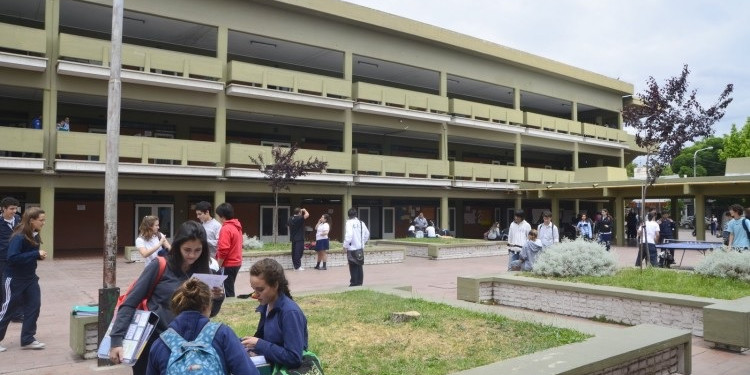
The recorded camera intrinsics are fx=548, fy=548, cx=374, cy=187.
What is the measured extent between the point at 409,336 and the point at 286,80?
1837 cm

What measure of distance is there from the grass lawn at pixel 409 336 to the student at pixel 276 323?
182 cm

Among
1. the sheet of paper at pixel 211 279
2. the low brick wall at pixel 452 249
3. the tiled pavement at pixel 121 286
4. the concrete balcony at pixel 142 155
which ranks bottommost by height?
the tiled pavement at pixel 121 286

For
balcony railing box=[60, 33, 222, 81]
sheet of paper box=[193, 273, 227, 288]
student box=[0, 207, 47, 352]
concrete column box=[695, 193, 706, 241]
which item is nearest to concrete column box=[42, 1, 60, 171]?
balcony railing box=[60, 33, 222, 81]

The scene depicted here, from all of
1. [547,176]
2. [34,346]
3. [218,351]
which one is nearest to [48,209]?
[34,346]

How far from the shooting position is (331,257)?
1823 cm

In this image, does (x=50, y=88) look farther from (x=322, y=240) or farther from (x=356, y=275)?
(x=356, y=275)

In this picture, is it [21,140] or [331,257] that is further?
[331,257]

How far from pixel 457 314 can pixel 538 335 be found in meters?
1.50

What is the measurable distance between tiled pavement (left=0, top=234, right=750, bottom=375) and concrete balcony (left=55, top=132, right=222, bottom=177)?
132 inches

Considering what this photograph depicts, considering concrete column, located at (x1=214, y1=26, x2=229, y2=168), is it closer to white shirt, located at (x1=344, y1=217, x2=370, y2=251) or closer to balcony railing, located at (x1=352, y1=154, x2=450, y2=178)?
balcony railing, located at (x1=352, y1=154, x2=450, y2=178)

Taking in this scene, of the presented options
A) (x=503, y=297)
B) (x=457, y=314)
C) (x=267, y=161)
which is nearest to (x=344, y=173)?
(x=267, y=161)

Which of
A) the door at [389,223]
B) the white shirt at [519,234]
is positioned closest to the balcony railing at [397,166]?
the door at [389,223]

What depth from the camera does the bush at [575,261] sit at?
10766mm

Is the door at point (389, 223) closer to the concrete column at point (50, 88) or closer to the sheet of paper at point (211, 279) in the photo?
the concrete column at point (50, 88)
